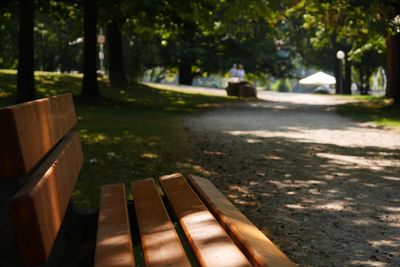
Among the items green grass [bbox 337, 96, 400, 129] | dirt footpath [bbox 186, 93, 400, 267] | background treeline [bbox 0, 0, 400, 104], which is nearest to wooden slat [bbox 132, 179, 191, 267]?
dirt footpath [bbox 186, 93, 400, 267]

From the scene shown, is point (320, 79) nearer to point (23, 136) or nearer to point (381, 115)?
point (381, 115)

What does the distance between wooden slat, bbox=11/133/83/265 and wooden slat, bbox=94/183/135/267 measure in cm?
23

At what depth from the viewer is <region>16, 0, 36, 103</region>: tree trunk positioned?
14.6 m

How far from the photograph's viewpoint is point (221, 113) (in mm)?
18609

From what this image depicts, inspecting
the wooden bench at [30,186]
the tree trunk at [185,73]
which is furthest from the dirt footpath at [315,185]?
the tree trunk at [185,73]

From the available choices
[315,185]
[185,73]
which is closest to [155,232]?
[315,185]

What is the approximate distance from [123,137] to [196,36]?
3154 cm

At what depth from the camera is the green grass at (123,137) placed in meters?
7.23

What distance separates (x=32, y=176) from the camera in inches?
92.6

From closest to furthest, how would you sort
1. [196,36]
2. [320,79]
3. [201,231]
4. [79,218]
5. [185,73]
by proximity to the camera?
[201,231], [79,218], [196,36], [185,73], [320,79]

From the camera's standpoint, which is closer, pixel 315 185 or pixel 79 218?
pixel 79 218

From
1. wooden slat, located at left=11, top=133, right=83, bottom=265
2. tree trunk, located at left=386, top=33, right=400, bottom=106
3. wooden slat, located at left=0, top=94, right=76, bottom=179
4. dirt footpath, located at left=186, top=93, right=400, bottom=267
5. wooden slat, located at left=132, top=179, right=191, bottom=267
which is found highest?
tree trunk, located at left=386, top=33, right=400, bottom=106

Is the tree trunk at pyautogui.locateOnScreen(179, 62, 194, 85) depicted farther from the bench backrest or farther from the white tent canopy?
the bench backrest

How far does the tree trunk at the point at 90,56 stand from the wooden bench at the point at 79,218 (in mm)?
15126
